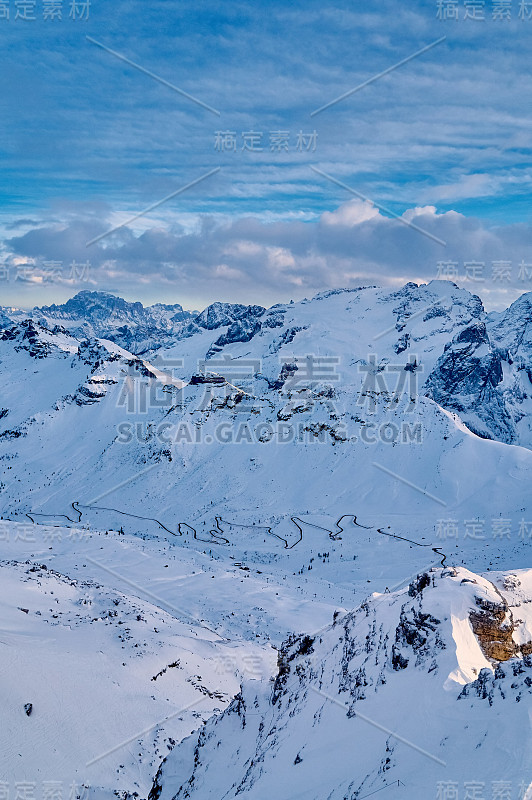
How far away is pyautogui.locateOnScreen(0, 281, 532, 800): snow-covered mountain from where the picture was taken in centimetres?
1508

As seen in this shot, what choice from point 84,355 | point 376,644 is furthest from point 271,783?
point 84,355

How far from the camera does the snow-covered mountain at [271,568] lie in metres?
15.1

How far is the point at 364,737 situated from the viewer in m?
14.5

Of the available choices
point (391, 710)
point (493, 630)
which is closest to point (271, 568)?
point (493, 630)

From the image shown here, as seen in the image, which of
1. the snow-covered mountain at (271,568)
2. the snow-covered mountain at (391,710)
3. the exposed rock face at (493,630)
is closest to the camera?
the snow-covered mountain at (391,710)

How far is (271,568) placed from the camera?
2328 inches

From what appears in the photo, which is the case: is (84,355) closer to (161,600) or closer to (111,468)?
(111,468)

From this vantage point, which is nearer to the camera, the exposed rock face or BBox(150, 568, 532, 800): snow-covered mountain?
BBox(150, 568, 532, 800): snow-covered mountain

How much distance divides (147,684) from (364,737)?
16.9m

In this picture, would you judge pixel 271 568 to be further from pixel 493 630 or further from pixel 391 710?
pixel 391 710

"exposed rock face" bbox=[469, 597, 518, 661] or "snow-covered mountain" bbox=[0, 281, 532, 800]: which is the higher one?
"exposed rock face" bbox=[469, 597, 518, 661]

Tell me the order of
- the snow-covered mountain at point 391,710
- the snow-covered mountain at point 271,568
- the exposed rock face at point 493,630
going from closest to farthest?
the snow-covered mountain at point 391,710, the snow-covered mountain at point 271,568, the exposed rock face at point 493,630

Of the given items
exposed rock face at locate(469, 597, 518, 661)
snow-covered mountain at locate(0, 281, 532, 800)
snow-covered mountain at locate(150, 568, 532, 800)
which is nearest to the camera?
snow-covered mountain at locate(150, 568, 532, 800)

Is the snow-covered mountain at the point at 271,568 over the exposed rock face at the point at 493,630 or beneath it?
beneath
